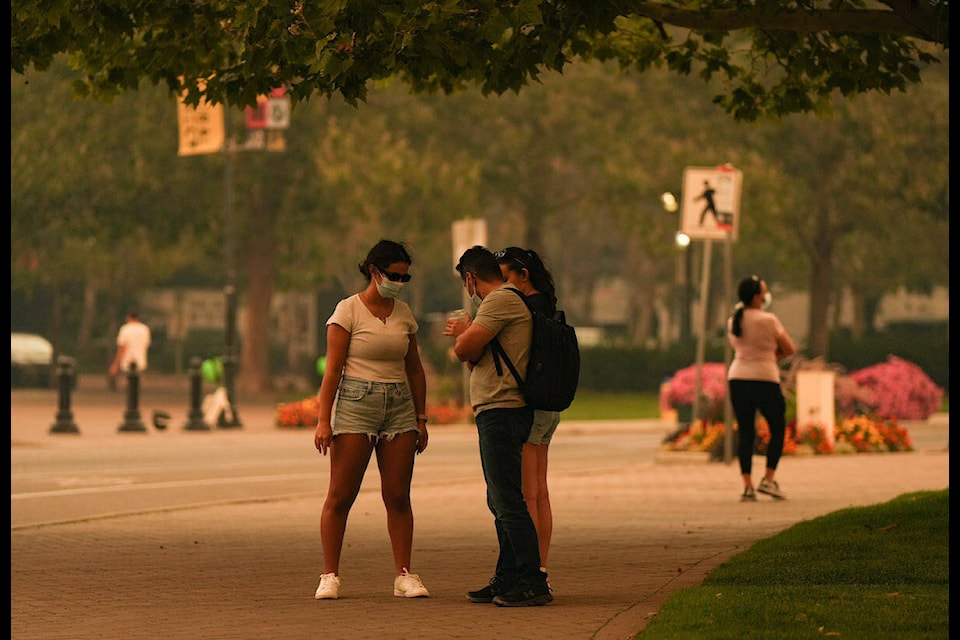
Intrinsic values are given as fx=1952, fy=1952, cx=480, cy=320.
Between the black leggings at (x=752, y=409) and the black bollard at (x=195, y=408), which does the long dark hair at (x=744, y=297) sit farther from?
the black bollard at (x=195, y=408)

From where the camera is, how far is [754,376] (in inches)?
606

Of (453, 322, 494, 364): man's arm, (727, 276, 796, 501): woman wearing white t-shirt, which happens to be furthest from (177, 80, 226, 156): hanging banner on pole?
(453, 322, 494, 364): man's arm

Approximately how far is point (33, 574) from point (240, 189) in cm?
3365

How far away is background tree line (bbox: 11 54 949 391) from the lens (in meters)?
43.3

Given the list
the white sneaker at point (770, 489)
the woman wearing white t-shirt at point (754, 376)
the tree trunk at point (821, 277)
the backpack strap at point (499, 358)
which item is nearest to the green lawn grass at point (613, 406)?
the tree trunk at point (821, 277)

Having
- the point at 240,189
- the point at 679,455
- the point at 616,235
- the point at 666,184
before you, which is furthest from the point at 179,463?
the point at 616,235

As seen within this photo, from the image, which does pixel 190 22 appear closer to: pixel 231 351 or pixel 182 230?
pixel 231 351

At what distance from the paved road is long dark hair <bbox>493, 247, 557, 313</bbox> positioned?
4.87 ft

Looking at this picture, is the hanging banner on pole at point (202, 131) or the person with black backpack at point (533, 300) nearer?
the person with black backpack at point (533, 300)

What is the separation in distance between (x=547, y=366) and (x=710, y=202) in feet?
36.0

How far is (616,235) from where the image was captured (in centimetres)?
8762

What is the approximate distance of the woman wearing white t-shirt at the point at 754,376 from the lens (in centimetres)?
1535

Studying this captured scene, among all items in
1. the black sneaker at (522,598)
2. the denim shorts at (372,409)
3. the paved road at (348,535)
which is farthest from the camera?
the denim shorts at (372,409)

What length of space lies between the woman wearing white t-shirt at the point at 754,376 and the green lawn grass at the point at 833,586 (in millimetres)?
2453
